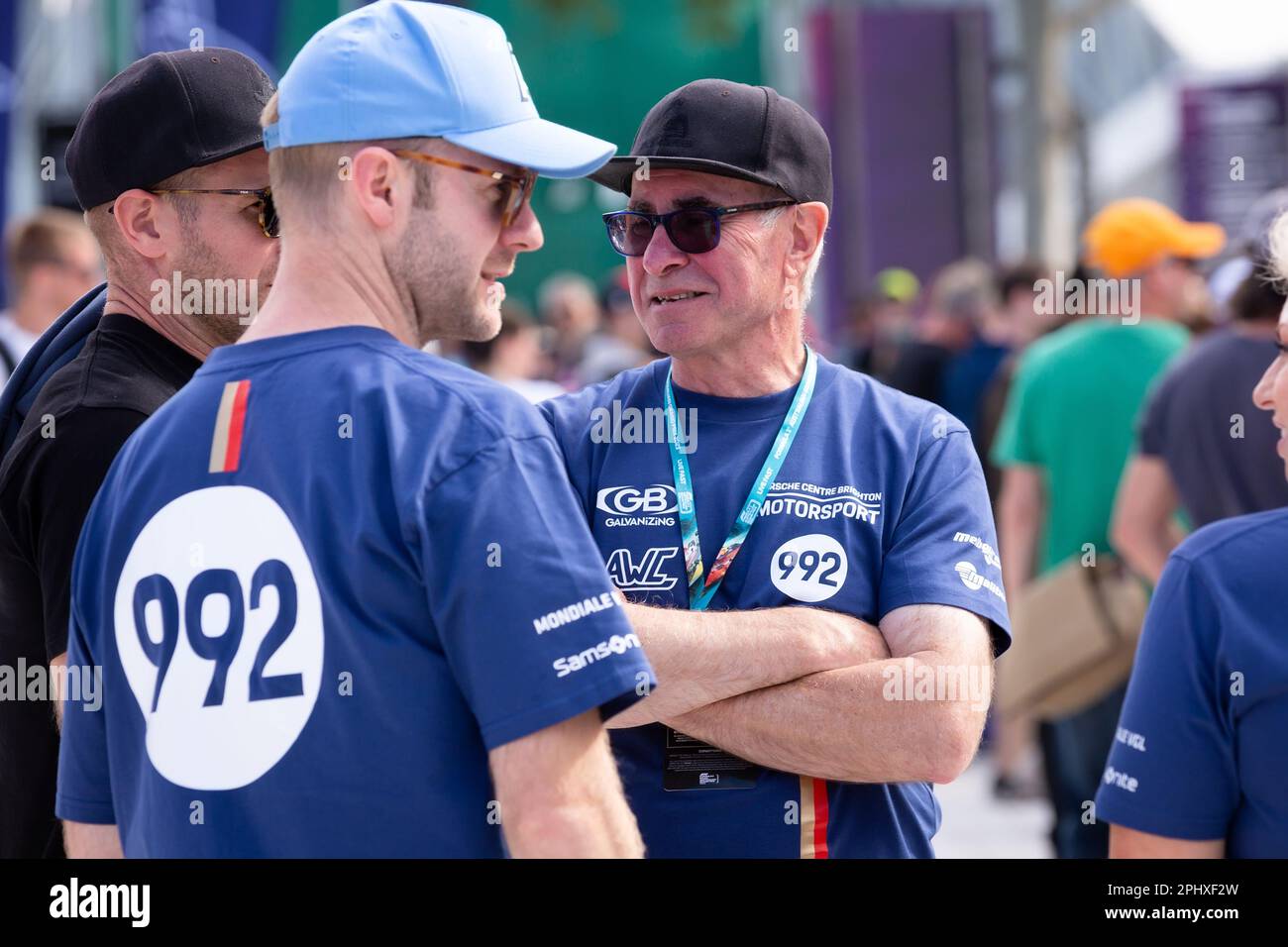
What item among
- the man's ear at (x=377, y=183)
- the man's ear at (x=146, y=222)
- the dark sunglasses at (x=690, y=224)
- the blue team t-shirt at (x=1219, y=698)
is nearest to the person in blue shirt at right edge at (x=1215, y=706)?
the blue team t-shirt at (x=1219, y=698)

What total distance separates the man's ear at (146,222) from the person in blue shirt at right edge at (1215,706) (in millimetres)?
1731

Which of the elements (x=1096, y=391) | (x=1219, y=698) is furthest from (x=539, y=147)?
(x=1096, y=391)

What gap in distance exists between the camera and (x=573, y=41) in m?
23.2

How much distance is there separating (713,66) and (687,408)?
20.5 m

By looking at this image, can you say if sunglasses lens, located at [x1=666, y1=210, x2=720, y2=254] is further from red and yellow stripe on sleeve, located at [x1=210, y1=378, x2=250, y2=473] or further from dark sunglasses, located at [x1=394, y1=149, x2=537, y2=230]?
red and yellow stripe on sleeve, located at [x1=210, y1=378, x2=250, y2=473]

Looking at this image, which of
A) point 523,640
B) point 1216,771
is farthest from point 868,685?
point 523,640

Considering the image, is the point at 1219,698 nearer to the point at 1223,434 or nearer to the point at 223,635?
the point at 223,635

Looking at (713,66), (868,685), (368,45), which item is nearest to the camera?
(368,45)

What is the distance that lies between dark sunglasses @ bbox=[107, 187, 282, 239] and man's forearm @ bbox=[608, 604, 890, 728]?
2.97 ft

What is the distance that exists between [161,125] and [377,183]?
869mm

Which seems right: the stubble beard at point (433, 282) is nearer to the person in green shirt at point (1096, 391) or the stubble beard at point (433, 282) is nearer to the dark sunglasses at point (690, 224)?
the dark sunglasses at point (690, 224)

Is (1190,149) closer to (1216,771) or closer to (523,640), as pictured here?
(1216,771)

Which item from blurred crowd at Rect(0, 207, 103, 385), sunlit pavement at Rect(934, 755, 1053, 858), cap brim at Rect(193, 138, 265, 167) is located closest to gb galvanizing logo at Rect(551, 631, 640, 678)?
cap brim at Rect(193, 138, 265, 167)

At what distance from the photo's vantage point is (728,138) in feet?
9.48
